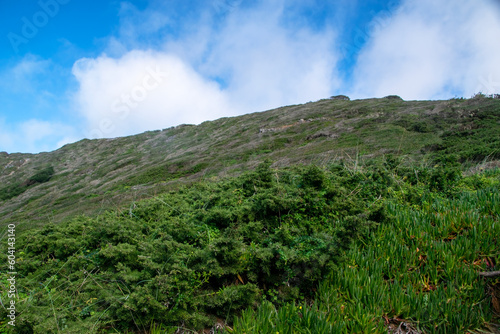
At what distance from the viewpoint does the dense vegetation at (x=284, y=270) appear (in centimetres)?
250

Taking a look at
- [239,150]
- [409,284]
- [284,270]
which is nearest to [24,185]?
[239,150]

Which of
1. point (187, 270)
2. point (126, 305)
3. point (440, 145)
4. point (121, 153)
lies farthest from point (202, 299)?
point (121, 153)

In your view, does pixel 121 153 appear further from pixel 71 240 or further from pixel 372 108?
pixel 71 240

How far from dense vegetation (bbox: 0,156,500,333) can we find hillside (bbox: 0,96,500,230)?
3.35 meters

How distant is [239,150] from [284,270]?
78.1 ft

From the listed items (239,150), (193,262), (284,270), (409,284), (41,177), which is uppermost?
(41,177)

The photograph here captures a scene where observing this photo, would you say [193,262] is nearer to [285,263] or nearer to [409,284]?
[285,263]

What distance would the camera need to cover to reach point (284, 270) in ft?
10.3

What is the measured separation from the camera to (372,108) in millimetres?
31406

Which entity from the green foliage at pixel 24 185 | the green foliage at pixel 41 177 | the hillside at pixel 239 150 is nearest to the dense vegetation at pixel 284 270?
the hillside at pixel 239 150

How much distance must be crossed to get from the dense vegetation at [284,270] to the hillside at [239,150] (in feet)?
11.0

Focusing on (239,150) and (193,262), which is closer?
(193,262)

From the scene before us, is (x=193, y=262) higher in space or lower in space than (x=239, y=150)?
lower

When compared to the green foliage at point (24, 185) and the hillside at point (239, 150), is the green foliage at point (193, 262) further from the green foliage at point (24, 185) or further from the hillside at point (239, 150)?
the green foliage at point (24, 185)
